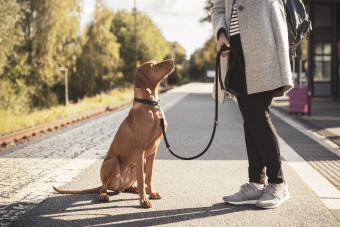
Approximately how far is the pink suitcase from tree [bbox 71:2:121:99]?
1201 inches

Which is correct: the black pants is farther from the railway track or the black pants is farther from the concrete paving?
the railway track

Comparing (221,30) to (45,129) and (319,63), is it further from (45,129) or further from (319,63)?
(319,63)

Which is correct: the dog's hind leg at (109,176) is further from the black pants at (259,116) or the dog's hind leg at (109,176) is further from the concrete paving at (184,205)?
the black pants at (259,116)

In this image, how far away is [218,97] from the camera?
16.0ft

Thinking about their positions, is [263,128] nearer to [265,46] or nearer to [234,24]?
[265,46]

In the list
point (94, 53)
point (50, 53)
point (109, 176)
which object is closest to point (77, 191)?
point (109, 176)

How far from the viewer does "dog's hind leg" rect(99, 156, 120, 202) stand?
15.0 ft

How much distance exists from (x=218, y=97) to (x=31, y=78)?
108 ft

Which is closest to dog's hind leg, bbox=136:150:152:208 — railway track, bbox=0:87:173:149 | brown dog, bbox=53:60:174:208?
brown dog, bbox=53:60:174:208

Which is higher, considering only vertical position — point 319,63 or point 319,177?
point 319,63

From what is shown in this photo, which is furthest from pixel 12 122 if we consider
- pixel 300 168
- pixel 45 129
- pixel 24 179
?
pixel 300 168

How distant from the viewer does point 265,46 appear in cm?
451

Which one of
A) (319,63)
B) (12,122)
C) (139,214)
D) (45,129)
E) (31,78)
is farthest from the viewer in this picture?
(31,78)

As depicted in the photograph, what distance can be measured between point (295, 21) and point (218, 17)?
67cm
